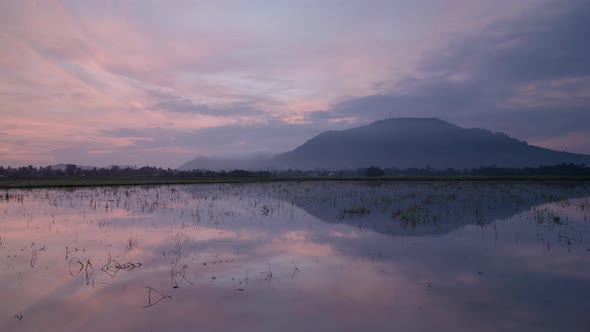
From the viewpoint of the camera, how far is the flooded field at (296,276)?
468cm

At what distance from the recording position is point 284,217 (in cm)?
1447

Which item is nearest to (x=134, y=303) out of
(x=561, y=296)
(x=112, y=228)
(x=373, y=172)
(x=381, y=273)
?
(x=381, y=273)

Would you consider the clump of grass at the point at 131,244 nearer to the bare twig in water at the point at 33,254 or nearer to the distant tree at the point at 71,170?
the bare twig in water at the point at 33,254

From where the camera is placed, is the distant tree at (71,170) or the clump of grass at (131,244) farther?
the distant tree at (71,170)

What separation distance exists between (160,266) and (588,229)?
42.8ft

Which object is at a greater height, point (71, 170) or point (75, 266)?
point (71, 170)

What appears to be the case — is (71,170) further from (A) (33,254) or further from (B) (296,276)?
(B) (296,276)

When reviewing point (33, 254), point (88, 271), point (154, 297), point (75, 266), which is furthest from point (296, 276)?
point (33, 254)

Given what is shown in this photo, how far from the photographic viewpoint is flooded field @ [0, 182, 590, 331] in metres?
4.68

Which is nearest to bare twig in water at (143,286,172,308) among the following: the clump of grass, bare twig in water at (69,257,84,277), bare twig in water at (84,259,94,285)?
bare twig in water at (84,259,94,285)

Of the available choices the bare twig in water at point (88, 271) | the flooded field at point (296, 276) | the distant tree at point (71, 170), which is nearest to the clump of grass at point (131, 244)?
the flooded field at point (296, 276)

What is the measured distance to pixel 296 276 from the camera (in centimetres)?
658

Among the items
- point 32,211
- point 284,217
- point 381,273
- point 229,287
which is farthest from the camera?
point 32,211

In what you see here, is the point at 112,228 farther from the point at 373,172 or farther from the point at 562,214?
the point at 373,172
